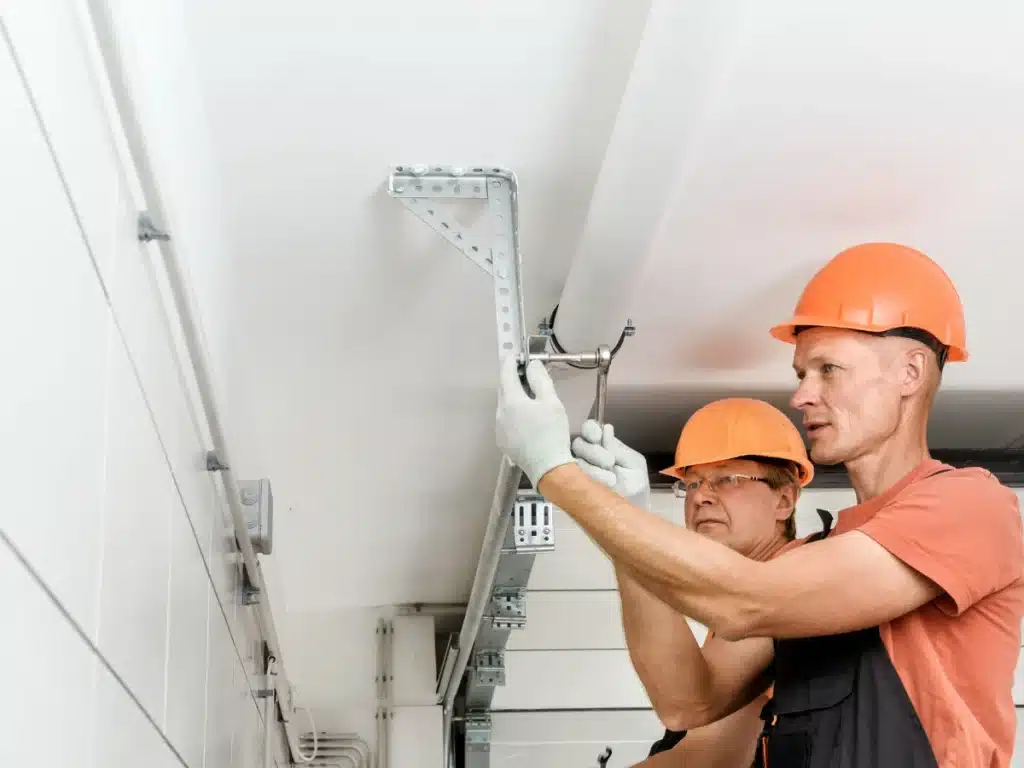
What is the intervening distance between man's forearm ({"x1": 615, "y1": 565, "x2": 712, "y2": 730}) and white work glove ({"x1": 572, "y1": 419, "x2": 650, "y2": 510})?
0.20m

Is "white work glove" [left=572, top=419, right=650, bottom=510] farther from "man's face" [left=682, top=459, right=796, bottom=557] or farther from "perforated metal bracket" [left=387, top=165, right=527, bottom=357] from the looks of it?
"man's face" [left=682, top=459, right=796, bottom=557]

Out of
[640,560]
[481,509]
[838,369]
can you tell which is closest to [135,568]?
[640,560]

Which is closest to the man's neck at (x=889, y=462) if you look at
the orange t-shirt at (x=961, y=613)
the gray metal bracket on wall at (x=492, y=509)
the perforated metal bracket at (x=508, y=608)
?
the orange t-shirt at (x=961, y=613)

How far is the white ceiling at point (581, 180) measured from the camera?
2104 mm

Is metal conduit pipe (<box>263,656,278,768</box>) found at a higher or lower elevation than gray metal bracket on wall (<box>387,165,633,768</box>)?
lower

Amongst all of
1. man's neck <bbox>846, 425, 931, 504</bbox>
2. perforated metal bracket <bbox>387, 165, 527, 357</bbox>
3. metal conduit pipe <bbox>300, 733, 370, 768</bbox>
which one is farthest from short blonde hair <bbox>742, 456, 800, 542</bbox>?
metal conduit pipe <bbox>300, 733, 370, 768</bbox>

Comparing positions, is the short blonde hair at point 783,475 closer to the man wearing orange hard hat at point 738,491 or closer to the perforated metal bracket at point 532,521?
the man wearing orange hard hat at point 738,491

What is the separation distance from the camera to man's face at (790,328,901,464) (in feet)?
7.06

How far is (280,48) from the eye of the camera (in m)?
2.12

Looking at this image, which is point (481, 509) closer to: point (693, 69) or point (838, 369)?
point (838, 369)

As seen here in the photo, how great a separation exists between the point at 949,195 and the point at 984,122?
1.03ft

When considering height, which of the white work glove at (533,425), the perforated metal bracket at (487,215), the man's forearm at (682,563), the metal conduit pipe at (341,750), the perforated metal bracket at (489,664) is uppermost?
the perforated metal bracket at (487,215)

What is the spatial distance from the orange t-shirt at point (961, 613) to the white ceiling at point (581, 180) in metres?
0.83

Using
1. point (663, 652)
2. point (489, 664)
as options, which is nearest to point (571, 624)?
point (489, 664)
